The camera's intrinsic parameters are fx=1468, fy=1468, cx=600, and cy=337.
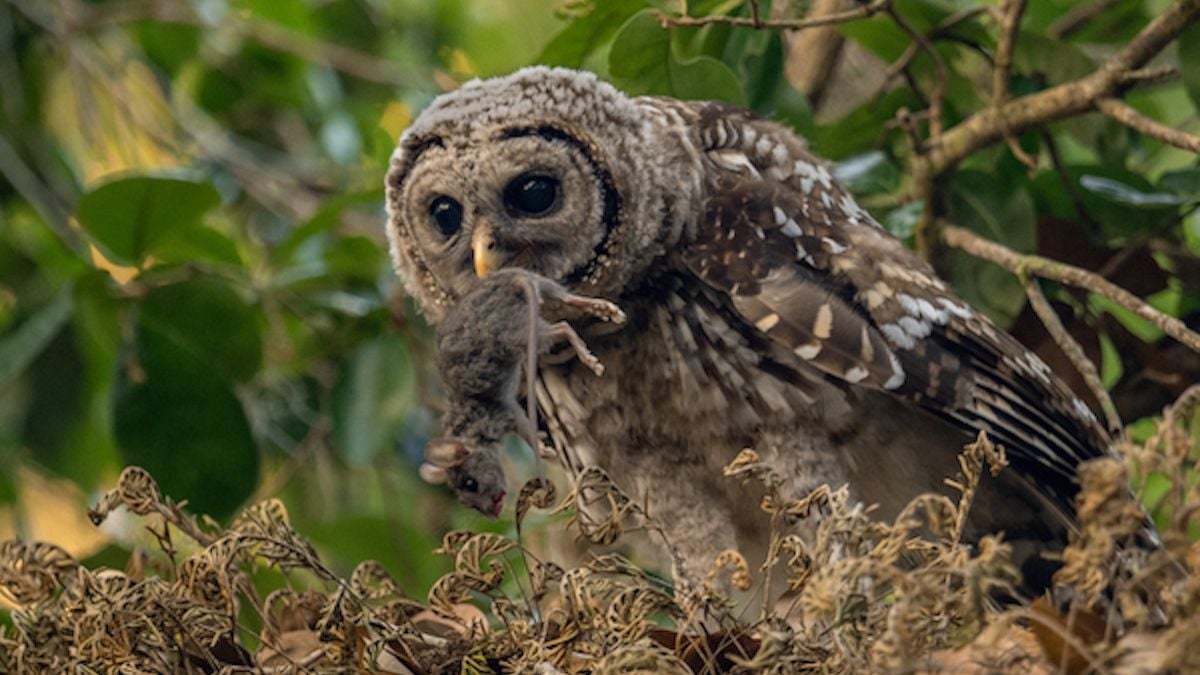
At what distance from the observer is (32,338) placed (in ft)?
10.1

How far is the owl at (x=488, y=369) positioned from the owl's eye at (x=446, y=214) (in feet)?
1.35

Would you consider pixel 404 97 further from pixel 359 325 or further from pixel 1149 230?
pixel 1149 230

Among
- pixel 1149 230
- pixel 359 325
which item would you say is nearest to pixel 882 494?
pixel 1149 230

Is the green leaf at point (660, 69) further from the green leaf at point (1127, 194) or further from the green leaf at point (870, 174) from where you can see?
the green leaf at point (1127, 194)

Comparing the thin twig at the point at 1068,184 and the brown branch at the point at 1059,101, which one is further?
the thin twig at the point at 1068,184

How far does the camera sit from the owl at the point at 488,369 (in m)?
1.90

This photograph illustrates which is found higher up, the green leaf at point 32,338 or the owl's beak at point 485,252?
the owl's beak at point 485,252

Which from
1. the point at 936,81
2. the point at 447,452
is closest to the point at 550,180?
the point at 447,452

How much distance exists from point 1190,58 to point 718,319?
3.14 feet

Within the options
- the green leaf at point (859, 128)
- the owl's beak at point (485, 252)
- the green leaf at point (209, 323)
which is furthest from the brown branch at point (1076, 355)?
the green leaf at point (209, 323)

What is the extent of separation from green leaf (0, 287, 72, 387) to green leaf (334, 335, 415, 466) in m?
0.61

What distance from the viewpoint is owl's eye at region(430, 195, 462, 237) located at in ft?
8.13

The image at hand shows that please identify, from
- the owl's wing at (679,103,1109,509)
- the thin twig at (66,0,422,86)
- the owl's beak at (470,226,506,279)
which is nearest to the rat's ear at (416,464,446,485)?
the owl's beak at (470,226,506,279)

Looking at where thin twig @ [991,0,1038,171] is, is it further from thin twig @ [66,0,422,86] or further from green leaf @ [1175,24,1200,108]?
thin twig @ [66,0,422,86]
